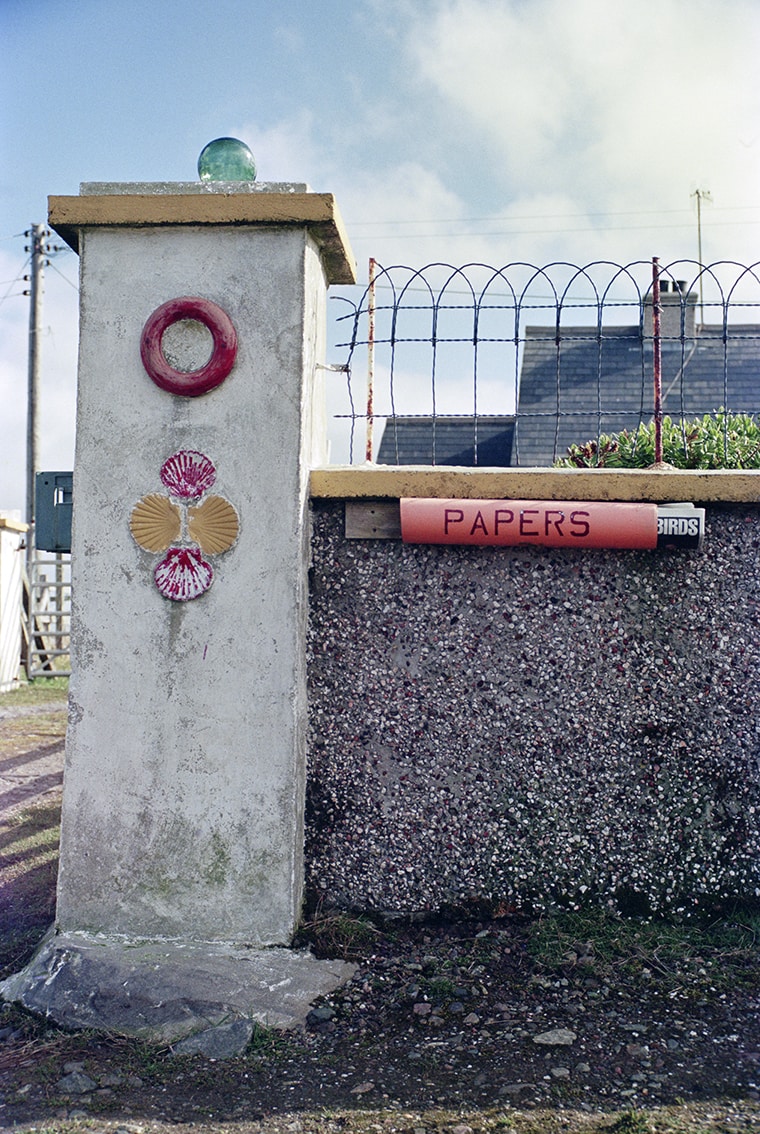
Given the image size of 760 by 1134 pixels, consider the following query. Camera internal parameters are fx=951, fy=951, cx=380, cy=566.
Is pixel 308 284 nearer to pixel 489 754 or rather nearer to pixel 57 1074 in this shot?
pixel 489 754

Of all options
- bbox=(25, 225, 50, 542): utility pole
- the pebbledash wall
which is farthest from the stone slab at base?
bbox=(25, 225, 50, 542): utility pole

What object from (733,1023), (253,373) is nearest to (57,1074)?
(733,1023)

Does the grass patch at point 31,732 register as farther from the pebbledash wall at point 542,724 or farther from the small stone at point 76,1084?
the small stone at point 76,1084

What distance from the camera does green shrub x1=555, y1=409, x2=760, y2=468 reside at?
216 inches

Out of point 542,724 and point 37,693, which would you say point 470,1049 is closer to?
point 542,724

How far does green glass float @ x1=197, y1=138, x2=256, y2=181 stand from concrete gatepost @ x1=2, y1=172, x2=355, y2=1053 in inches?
7.4

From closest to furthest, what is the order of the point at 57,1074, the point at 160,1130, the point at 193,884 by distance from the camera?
the point at 160,1130 → the point at 57,1074 → the point at 193,884

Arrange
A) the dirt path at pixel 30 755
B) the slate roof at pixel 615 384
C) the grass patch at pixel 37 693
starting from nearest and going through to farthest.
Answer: the dirt path at pixel 30 755 < the grass patch at pixel 37 693 < the slate roof at pixel 615 384

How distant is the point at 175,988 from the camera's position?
3535 millimetres

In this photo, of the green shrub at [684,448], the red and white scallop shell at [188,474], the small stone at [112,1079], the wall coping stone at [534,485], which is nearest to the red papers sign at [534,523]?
the wall coping stone at [534,485]

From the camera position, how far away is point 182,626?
12.9 ft

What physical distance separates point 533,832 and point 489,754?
1.24 ft

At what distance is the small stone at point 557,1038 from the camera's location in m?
3.26

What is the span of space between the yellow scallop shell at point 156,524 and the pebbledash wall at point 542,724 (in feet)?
2.14
